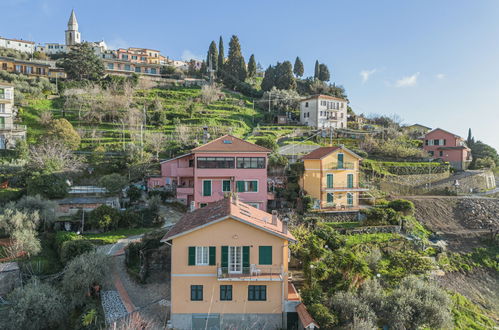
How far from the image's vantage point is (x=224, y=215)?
54.5ft

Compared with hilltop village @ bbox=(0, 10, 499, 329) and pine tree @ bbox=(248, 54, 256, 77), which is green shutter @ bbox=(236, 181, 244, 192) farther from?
pine tree @ bbox=(248, 54, 256, 77)

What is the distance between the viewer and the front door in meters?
16.8

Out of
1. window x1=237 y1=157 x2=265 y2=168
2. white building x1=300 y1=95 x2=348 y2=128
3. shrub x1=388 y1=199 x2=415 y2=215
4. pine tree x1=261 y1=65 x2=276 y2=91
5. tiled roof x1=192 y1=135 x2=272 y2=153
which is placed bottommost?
shrub x1=388 y1=199 x2=415 y2=215

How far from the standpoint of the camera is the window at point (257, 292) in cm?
1705

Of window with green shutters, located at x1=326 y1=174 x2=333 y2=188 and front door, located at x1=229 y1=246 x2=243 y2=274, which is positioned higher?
window with green shutters, located at x1=326 y1=174 x2=333 y2=188

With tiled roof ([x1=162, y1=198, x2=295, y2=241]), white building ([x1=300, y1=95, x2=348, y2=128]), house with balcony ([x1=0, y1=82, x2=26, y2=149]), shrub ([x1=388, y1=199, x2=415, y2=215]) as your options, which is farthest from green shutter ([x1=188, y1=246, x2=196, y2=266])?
white building ([x1=300, y1=95, x2=348, y2=128])

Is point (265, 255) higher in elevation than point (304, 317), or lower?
higher

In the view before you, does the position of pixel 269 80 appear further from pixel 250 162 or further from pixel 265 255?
pixel 265 255

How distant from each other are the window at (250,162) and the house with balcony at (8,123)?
30494 millimetres

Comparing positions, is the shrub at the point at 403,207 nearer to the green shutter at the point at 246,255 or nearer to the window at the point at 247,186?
the window at the point at 247,186

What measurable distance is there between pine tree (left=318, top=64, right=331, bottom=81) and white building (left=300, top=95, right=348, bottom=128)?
28116 mm

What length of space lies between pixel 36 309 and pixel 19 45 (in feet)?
317

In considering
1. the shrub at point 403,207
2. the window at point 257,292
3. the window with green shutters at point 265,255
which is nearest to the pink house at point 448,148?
the shrub at point 403,207

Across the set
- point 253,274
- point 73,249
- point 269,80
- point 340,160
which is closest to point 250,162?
point 340,160
